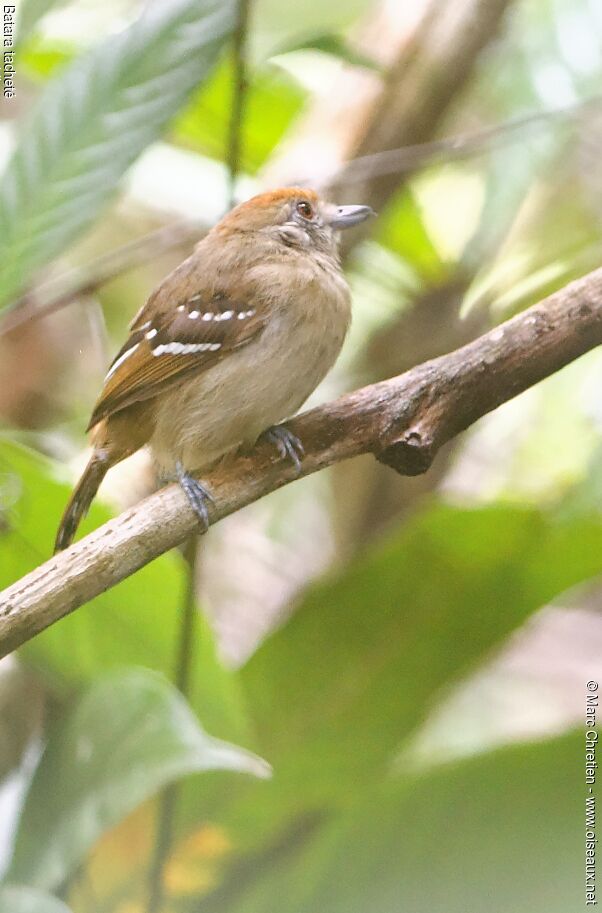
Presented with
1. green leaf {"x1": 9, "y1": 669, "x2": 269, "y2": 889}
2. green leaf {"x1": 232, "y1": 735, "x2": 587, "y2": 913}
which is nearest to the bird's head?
green leaf {"x1": 9, "y1": 669, "x2": 269, "y2": 889}

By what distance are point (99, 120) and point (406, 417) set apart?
933 mm

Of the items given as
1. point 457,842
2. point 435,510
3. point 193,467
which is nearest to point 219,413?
point 193,467

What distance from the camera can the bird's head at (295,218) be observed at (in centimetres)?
254

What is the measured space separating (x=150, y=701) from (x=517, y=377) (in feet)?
2.67

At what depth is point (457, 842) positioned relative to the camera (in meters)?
1.68

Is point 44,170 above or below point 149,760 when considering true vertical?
above

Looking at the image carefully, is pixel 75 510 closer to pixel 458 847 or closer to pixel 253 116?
pixel 458 847

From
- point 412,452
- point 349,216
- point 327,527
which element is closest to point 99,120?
point 349,216

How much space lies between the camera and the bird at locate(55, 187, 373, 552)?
2.19 meters

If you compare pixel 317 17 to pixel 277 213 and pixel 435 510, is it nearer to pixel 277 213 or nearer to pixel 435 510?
pixel 277 213

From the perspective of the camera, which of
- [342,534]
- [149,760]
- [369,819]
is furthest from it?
[342,534]

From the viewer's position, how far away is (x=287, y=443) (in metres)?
2.03

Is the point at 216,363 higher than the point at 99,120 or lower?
lower

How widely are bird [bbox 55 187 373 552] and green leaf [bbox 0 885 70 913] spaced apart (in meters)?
0.74
